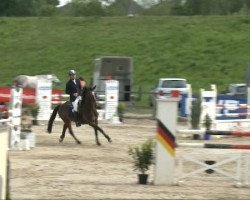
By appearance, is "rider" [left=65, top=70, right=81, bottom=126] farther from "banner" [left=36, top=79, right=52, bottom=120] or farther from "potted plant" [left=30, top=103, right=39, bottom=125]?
"banner" [left=36, top=79, right=52, bottom=120]

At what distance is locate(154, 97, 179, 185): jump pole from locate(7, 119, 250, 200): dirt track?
0.30 m

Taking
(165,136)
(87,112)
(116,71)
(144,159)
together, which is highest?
(116,71)

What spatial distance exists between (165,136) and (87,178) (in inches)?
77.7

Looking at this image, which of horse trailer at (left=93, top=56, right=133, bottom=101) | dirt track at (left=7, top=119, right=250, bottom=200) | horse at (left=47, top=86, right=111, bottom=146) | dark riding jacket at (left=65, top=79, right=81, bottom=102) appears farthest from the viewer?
horse trailer at (left=93, top=56, right=133, bottom=101)

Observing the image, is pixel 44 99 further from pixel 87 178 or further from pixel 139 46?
pixel 139 46

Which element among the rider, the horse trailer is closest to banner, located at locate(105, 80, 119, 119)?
the rider

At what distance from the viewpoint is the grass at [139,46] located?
57.8 m

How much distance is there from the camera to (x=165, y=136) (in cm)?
1411

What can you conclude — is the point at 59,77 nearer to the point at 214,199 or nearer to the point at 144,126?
the point at 144,126

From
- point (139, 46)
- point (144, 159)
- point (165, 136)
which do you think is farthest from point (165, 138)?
point (139, 46)

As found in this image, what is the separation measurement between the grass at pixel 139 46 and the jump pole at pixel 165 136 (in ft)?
127

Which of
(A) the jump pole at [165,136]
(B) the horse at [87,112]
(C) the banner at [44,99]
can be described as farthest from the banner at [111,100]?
(A) the jump pole at [165,136]

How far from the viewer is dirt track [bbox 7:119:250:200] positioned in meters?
13.3

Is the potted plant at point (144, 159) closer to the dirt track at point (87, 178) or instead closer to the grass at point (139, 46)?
the dirt track at point (87, 178)
